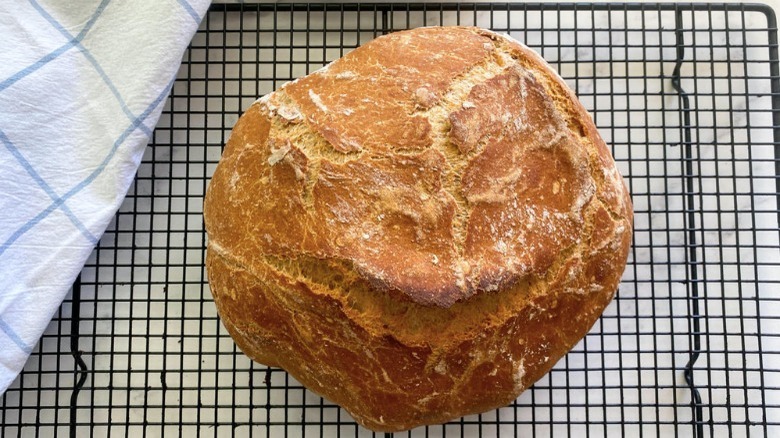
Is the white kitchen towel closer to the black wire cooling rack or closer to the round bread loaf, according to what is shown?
the black wire cooling rack

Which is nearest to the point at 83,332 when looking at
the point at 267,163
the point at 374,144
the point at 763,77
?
the point at 267,163

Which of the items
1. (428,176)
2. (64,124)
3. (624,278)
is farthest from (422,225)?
(64,124)

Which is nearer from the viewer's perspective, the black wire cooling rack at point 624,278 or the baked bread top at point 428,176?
the baked bread top at point 428,176

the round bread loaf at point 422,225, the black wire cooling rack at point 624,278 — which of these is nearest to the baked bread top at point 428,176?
the round bread loaf at point 422,225

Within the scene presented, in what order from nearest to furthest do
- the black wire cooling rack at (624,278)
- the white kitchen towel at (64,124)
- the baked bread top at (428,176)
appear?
the baked bread top at (428,176)
the white kitchen towel at (64,124)
the black wire cooling rack at (624,278)

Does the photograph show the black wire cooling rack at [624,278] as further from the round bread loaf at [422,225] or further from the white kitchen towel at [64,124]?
the round bread loaf at [422,225]

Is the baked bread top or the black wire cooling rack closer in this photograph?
the baked bread top

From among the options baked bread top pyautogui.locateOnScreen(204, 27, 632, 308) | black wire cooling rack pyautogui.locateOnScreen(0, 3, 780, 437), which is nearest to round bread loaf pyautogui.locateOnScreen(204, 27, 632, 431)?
baked bread top pyautogui.locateOnScreen(204, 27, 632, 308)
